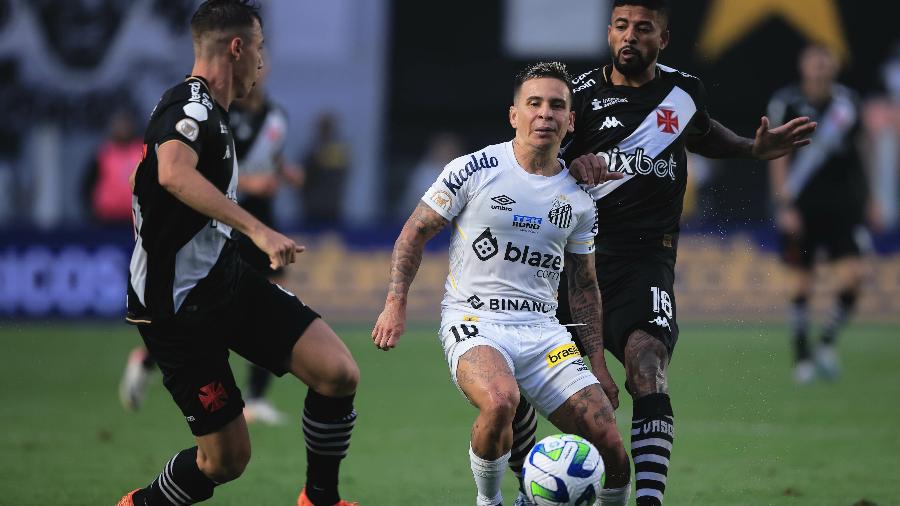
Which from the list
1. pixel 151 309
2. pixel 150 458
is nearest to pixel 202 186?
pixel 151 309

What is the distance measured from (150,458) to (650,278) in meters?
4.08

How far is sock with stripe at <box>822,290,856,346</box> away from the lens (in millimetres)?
14719

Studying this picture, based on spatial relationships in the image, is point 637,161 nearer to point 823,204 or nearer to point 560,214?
point 560,214

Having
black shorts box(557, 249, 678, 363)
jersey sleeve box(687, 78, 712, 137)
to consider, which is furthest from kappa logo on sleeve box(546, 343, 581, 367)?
jersey sleeve box(687, 78, 712, 137)

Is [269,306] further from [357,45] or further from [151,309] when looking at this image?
[357,45]

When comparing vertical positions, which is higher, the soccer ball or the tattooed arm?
the tattooed arm

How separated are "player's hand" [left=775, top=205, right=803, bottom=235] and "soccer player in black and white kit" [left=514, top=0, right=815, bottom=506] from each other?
7.10 m

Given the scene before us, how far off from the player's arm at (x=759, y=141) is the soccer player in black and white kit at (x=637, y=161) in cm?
2

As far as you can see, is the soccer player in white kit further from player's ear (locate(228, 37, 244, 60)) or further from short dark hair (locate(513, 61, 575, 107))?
player's ear (locate(228, 37, 244, 60))

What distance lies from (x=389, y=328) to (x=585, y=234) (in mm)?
1213

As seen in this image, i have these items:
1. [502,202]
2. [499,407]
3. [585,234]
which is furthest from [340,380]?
[585,234]

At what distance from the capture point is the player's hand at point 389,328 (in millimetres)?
6750

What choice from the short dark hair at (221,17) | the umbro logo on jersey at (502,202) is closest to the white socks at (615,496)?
the umbro logo on jersey at (502,202)

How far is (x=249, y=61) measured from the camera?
6961 mm
